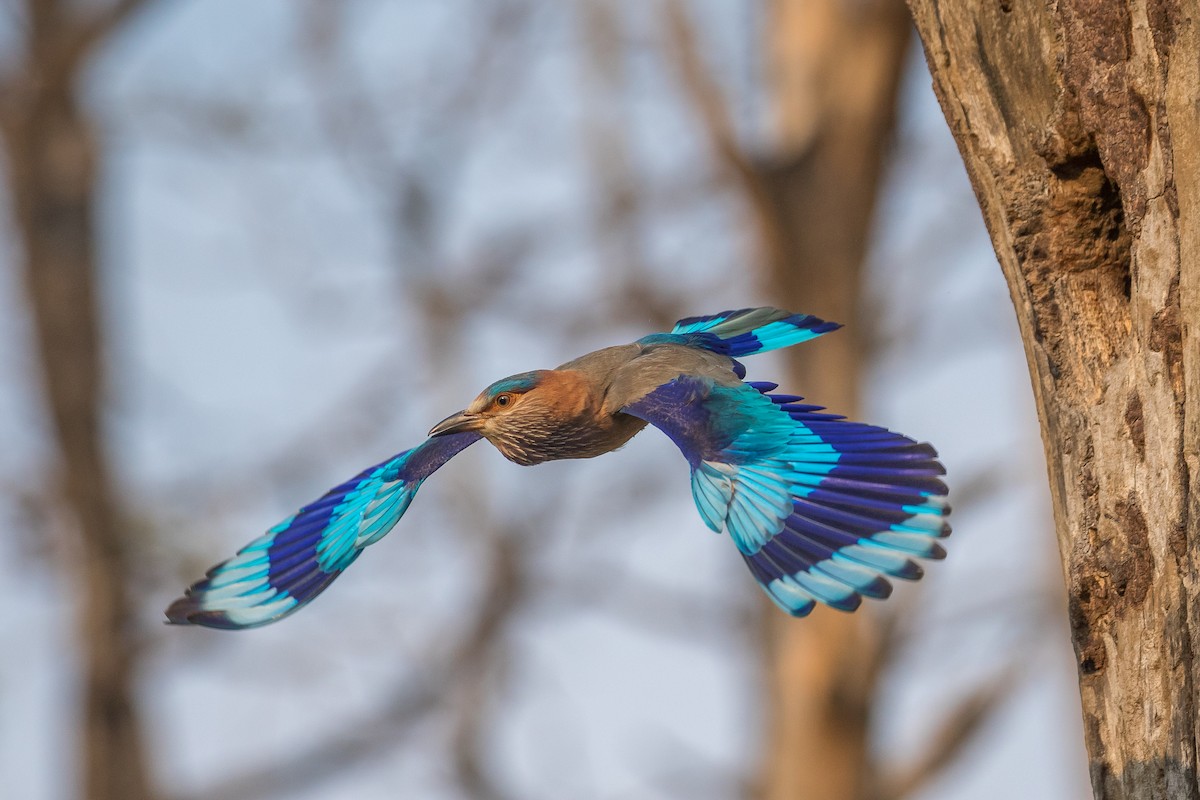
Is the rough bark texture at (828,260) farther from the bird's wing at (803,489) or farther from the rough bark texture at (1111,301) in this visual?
the bird's wing at (803,489)

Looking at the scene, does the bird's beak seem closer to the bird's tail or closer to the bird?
the bird

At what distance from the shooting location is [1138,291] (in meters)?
2.60

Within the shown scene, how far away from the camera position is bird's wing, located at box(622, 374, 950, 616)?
2279mm

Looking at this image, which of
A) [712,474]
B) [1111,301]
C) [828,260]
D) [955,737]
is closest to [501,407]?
[712,474]

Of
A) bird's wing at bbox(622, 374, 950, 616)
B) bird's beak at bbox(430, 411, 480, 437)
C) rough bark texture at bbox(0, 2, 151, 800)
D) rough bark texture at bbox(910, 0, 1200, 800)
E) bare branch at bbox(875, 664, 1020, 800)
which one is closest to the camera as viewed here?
bird's wing at bbox(622, 374, 950, 616)

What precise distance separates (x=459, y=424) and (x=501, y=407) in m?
0.12

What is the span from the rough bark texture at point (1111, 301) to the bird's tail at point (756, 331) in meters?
0.45

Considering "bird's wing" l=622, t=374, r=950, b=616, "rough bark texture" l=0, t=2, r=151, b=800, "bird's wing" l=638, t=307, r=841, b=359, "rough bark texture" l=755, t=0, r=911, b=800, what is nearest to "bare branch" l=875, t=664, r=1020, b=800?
"rough bark texture" l=755, t=0, r=911, b=800

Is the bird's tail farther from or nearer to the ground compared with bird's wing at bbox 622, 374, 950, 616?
farther from the ground

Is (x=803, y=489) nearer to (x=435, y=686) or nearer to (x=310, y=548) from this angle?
(x=310, y=548)

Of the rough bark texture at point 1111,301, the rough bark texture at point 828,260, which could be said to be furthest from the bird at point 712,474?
the rough bark texture at point 828,260

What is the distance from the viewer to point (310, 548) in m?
2.94

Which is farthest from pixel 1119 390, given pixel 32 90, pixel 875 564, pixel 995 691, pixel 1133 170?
pixel 32 90

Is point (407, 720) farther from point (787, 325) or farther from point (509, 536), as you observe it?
point (787, 325)
